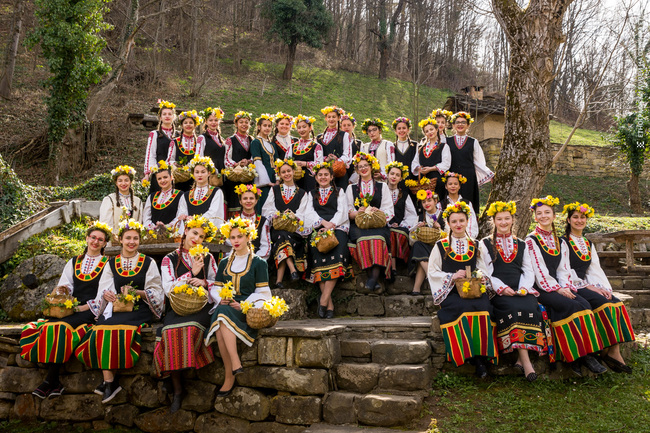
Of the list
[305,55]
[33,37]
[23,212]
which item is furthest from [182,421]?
[305,55]

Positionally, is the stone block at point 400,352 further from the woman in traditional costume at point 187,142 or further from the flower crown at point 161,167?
the woman in traditional costume at point 187,142

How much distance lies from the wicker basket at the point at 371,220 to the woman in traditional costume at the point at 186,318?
179 cm

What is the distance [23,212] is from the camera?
7824 mm

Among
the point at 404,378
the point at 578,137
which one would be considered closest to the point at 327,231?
the point at 404,378

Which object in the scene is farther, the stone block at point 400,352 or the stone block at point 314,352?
the stone block at point 400,352

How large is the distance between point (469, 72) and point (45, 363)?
3110cm

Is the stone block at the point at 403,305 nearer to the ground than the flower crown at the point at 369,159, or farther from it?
nearer to the ground

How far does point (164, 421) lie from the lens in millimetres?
4383

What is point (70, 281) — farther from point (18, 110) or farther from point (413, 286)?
point (18, 110)

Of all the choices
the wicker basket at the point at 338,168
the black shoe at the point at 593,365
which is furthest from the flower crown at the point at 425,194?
the black shoe at the point at 593,365

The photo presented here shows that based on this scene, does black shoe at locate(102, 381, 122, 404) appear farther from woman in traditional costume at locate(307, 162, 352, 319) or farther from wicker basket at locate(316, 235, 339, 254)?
wicker basket at locate(316, 235, 339, 254)

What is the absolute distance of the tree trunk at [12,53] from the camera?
14461 mm

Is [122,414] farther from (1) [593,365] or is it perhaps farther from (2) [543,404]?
(1) [593,365]

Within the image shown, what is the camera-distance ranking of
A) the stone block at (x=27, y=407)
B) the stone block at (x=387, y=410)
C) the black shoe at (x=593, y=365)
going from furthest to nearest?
the stone block at (x=27, y=407) → the black shoe at (x=593, y=365) → the stone block at (x=387, y=410)
